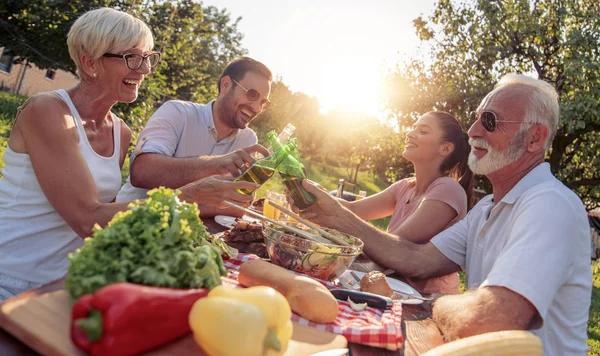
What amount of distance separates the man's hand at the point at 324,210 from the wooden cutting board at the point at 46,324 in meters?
1.77

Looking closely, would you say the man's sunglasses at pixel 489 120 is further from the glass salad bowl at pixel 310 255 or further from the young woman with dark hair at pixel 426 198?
the glass salad bowl at pixel 310 255

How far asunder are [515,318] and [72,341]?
1.48 m

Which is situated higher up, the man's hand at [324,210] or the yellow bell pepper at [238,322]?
the yellow bell pepper at [238,322]

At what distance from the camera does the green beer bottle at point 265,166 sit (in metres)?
2.40

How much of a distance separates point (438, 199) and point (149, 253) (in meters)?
2.73

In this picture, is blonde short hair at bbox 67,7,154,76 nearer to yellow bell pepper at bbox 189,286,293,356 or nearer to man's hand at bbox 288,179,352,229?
man's hand at bbox 288,179,352,229

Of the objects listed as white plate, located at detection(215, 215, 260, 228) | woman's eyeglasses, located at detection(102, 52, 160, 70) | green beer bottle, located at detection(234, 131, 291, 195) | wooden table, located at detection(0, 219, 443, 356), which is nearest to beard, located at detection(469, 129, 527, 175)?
wooden table, located at detection(0, 219, 443, 356)

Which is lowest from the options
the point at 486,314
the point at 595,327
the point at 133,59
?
the point at 595,327

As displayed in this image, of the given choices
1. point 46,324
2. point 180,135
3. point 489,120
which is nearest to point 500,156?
point 489,120

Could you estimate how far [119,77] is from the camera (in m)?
2.61

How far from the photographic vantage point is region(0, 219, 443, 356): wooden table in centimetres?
98

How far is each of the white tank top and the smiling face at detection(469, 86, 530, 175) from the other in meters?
2.25

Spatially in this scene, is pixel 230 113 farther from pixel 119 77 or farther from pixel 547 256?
pixel 547 256

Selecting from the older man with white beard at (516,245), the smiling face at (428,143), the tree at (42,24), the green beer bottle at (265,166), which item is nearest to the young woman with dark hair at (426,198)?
the smiling face at (428,143)
